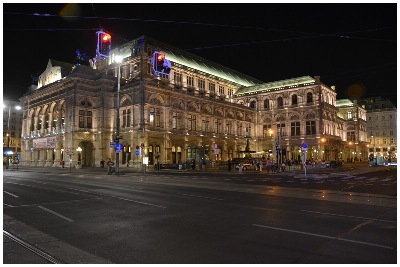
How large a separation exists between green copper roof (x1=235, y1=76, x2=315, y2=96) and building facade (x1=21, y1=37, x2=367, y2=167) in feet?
0.84

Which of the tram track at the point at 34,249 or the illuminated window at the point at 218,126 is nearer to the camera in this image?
the tram track at the point at 34,249

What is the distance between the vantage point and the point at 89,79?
62531mm

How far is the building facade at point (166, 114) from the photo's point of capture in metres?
59.7

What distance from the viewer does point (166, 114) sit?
61.7 m

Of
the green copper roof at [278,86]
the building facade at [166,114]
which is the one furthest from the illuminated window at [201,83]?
the green copper roof at [278,86]

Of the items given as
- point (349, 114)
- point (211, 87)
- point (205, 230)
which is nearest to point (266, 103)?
point (211, 87)

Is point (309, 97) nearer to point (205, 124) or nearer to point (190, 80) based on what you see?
point (205, 124)

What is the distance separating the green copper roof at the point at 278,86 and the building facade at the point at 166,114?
0.84 feet

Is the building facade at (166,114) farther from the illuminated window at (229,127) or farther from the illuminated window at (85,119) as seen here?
the illuminated window at (85,119)

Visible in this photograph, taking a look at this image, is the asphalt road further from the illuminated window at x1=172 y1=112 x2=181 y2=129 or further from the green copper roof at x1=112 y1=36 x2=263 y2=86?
the green copper roof at x1=112 y1=36 x2=263 y2=86

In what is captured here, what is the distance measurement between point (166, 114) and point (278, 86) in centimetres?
3666

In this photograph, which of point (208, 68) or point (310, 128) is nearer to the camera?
point (310, 128)

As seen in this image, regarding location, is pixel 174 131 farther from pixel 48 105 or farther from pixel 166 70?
pixel 166 70

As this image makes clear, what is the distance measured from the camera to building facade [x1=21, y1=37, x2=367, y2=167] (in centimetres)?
5969
